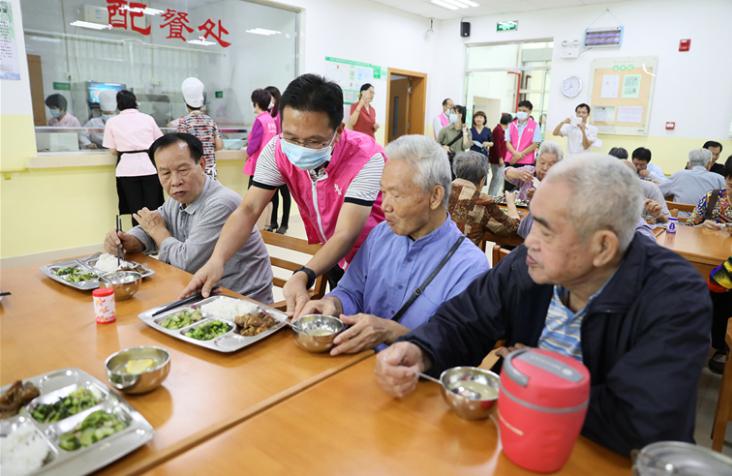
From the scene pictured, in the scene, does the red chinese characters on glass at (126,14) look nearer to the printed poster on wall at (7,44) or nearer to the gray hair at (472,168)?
the printed poster on wall at (7,44)

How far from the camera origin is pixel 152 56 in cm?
506

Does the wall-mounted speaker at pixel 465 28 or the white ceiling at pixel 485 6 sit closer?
the white ceiling at pixel 485 6

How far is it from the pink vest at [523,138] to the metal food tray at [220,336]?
617cm

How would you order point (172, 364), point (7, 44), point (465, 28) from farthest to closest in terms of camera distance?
point (465, 28) < point (7, 44) < point (172, 364)

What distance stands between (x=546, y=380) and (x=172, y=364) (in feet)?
3.00

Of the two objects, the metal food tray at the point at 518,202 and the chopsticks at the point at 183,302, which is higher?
the chopsticks at the point at 183,302

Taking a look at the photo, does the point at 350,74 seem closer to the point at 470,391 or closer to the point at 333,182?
the point at 333,182

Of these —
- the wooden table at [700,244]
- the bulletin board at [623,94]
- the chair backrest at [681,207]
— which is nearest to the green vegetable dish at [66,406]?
the wooden table at [700,244]

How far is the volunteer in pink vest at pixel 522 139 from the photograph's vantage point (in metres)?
6.88

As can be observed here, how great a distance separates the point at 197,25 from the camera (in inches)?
215

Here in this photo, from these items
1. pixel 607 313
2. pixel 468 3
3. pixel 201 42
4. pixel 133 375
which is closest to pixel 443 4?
pixel 468 3

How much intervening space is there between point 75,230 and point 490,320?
14.6ft

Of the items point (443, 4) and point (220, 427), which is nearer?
point (220, 427)

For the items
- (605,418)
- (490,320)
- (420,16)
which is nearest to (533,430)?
(605,418)
